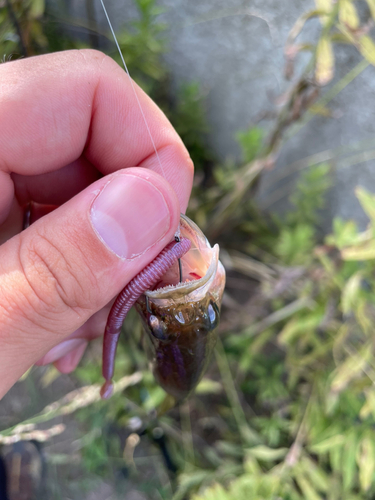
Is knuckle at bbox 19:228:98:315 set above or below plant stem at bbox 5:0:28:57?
below

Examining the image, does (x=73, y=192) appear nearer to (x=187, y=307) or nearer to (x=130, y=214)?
(x=130, y=214)

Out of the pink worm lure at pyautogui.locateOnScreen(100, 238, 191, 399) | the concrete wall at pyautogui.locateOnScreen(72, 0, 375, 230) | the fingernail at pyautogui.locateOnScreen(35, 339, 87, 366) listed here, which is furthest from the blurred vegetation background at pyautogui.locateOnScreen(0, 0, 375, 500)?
the pink worm lure at pyautogui.locateOnScreen(100, 238, 191, 399)

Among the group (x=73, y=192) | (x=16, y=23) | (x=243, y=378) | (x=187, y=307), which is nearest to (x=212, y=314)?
(x=187, y=307)

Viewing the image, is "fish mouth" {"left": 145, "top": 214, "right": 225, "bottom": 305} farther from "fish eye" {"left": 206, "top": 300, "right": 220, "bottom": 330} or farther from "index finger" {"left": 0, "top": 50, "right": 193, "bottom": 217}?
"index finger" {"left": 0, "top": 50, "right": 193, "bottom": 217}

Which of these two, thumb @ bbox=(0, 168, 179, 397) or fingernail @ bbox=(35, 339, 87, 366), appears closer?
thumb @ bbox=(0, 168, 179, 397)

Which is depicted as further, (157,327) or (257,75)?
(257,75)

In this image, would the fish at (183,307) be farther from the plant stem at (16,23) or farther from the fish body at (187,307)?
the plant stem at (16,23)

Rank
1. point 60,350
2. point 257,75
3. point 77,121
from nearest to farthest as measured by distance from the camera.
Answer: point 77,121 → point 60,350 → point 257,75

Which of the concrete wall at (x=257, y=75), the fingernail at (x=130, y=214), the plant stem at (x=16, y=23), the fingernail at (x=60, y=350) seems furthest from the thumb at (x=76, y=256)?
the concrete wall at (x=257, y=75)
